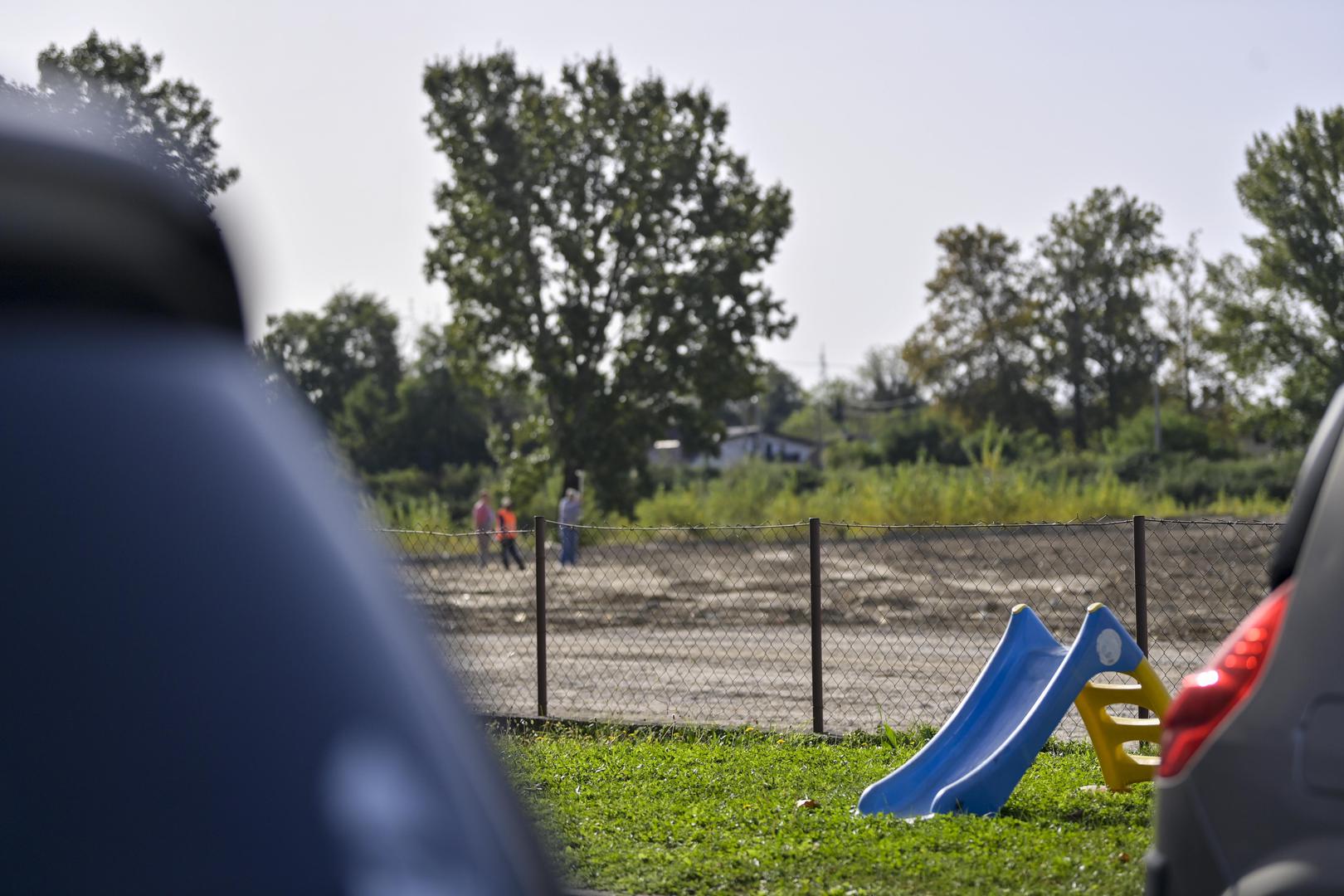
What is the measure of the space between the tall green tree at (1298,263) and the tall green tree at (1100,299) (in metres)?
21.1

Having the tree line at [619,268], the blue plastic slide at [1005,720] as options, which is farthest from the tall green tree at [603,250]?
the blue plastic slide at [1005,720]

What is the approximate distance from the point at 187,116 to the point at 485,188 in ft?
49.9

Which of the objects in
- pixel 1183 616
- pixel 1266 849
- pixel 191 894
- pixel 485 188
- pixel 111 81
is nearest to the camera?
pixel 191 894

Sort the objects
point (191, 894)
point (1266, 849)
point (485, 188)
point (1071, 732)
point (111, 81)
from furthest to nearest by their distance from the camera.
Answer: point (485, 188), point (111, 81), point (1071, 732), point (1266, 849), point (191, 894)

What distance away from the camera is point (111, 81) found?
75.6ft

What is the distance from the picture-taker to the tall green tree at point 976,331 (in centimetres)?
7444

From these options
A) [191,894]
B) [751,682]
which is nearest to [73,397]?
[191,894]

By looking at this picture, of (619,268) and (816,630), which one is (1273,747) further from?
(619,268)

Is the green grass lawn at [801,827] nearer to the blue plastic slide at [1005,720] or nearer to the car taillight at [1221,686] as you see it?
the blue plastic slide at [1005,720]

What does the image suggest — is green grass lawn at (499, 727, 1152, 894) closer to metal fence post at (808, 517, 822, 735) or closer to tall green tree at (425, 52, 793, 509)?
metal fence post at (808, 517, 822, 735)

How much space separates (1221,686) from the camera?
288 cm

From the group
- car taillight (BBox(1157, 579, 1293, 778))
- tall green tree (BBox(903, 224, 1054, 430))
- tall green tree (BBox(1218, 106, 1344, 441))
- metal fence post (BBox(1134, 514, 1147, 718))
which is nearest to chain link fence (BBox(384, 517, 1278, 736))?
A: metal fence post (BBox(1134, 514, 1147, 718))

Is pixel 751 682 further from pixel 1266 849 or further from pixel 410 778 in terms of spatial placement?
pixel 410 778

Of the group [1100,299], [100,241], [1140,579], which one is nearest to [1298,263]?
[1100,299]
